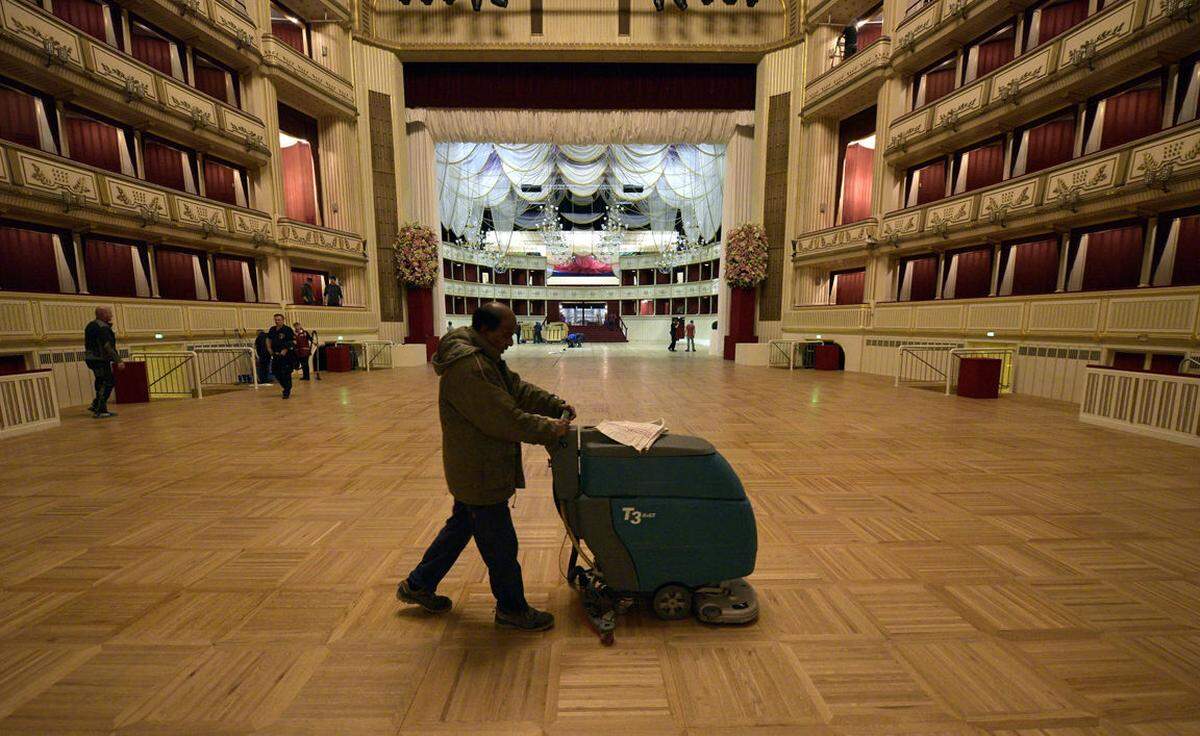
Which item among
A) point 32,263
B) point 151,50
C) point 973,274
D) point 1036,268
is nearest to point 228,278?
point 32,263

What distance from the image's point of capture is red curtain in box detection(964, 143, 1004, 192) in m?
8.25

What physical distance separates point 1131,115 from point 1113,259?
2.05m

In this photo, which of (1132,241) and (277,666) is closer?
(277,666)

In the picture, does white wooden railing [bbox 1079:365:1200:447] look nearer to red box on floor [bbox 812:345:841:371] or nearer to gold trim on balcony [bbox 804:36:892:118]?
red box on floor [bbox 812:345:841:371]

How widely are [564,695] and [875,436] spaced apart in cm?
403

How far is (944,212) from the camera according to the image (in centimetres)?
843

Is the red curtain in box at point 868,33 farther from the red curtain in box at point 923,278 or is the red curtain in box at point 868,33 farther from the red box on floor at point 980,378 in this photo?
the red box on floor at point 980,378

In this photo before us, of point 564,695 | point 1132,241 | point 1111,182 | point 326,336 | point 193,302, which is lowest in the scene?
point 564,695

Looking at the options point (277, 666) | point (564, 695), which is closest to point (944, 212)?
point (564, 695)

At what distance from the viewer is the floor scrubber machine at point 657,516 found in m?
1.55

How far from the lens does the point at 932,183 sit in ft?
30.6

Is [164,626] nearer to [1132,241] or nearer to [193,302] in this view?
[193,302]

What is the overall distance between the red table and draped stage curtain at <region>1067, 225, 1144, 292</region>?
1397cm

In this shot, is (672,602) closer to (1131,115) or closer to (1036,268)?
(1036,268)
